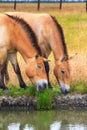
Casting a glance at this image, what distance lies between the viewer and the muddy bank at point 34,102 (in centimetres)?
1461

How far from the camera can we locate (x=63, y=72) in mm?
15398

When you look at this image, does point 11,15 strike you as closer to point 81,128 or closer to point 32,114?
point 32,114

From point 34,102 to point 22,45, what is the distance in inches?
58.6

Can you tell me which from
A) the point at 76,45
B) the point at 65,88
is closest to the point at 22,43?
the point at 65,88

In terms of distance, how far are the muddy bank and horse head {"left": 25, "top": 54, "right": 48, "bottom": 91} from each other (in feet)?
1.46

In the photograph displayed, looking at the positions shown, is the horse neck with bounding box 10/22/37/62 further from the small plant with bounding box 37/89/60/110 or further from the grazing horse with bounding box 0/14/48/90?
the small plant with bounding box 37/89/60/110

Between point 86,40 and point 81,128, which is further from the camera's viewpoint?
point 86,40

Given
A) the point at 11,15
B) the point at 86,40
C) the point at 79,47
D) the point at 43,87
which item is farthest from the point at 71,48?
the point at 43,87

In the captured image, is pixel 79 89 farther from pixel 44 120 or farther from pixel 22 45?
pixel 44 120

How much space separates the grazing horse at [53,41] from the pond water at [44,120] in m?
1.17

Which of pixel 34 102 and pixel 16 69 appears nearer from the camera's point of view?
pixel 34 102

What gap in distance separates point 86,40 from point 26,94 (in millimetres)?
12515

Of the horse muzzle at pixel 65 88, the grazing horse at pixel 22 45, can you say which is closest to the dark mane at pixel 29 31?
the grazing horse at pixel 22 45

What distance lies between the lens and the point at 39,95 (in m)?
14.7
